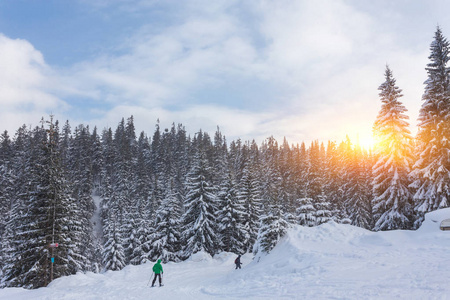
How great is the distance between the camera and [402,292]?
9.67m

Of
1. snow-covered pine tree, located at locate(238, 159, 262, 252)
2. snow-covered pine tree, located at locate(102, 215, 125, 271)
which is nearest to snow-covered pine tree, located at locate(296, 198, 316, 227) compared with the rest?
snow-covered pine tree, located at locate(238, 159, 262, 252)

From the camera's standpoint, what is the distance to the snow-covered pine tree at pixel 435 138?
2344 cm

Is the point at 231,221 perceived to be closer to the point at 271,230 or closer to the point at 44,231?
the point at 271,230

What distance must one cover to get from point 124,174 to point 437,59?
75.4m

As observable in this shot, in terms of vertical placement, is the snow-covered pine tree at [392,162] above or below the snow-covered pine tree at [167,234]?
above

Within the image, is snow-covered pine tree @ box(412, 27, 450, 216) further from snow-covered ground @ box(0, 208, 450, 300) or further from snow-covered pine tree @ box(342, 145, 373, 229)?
snow-covered pine tree @ box(342, 145, 373, 229)

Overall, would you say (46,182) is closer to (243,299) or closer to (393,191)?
(243,299)

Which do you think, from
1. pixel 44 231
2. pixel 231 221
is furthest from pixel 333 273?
pixel 44 231

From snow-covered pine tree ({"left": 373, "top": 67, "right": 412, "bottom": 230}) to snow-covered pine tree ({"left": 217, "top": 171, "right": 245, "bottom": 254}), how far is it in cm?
1643

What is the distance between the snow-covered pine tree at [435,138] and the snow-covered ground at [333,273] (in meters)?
5.93

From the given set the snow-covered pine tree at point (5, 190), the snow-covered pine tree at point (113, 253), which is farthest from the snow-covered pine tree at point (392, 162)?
the snow-covered pine tree at point (5, 190)

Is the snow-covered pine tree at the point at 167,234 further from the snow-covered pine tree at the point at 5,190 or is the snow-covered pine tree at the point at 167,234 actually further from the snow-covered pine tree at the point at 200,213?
the snow-covered pine tree at the point at 5,190

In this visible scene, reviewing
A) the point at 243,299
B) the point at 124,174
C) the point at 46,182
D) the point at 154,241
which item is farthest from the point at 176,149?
the point at 243,299

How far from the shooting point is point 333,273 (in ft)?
43.8
